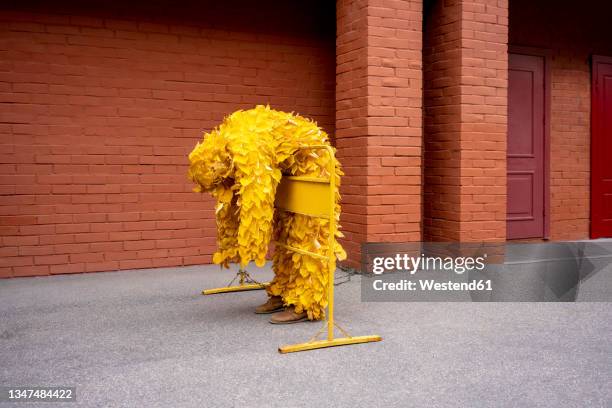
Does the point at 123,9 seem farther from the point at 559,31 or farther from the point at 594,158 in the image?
the point at 594,158

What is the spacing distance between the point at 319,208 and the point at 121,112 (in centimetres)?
329

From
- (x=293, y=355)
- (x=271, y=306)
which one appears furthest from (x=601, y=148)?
(x=293, y=355)

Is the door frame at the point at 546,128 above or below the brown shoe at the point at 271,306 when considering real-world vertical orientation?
above

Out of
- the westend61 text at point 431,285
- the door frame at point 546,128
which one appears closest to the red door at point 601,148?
the door frame at point 546,128

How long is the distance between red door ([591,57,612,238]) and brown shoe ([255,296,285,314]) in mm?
5925

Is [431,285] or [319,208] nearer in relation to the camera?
[319,208]

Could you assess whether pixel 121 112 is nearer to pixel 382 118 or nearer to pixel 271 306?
pixel 382 118

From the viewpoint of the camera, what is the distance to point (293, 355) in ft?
12.5

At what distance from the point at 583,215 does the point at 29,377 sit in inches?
307

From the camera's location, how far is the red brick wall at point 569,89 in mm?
8383

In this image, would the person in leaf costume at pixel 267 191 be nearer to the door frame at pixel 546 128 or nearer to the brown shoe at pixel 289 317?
the brown shoe at pixel 289 317

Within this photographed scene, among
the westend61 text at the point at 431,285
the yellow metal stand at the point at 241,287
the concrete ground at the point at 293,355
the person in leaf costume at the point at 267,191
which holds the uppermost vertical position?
the person in leaf costume at the point at 267,191

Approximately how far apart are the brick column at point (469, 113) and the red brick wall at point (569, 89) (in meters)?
1.88

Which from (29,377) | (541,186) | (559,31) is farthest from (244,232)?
(559,31)
